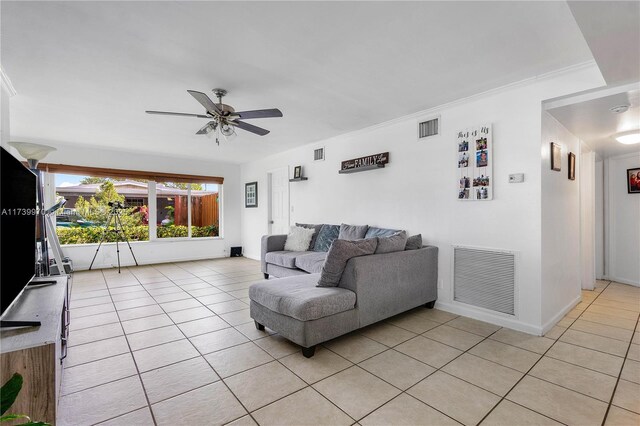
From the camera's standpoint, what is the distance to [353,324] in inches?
109

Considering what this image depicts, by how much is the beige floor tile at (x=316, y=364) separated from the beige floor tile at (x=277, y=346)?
7 centimetres

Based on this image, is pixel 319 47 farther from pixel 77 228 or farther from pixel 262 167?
pixel 77 228

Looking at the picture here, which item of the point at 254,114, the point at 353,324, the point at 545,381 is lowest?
the point at 545,381

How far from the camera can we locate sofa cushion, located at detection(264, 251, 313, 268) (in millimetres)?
4547

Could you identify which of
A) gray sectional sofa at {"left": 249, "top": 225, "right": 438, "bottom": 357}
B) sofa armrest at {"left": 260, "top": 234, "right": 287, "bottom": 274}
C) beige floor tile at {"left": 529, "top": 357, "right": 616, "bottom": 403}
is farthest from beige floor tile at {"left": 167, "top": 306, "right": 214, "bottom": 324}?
beige floor tile at {"left": 529, "top": 357, "right": 616, "bottom": 403}

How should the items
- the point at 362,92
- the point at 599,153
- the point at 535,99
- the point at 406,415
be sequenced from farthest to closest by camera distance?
the point at 599,153 → the point at 362,92 → the point at 535,99 → the point at 406,415

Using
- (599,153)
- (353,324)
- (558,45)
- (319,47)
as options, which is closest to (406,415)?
(353,324)

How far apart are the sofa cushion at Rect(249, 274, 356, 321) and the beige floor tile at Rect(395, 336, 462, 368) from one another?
0.59m

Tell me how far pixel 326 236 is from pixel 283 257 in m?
0.77

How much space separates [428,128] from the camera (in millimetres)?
3846

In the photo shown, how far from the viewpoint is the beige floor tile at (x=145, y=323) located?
3.05 metres

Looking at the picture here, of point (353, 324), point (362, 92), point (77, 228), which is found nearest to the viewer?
point (353, 324)

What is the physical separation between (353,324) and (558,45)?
9.14ft

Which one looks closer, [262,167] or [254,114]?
[254,114]
